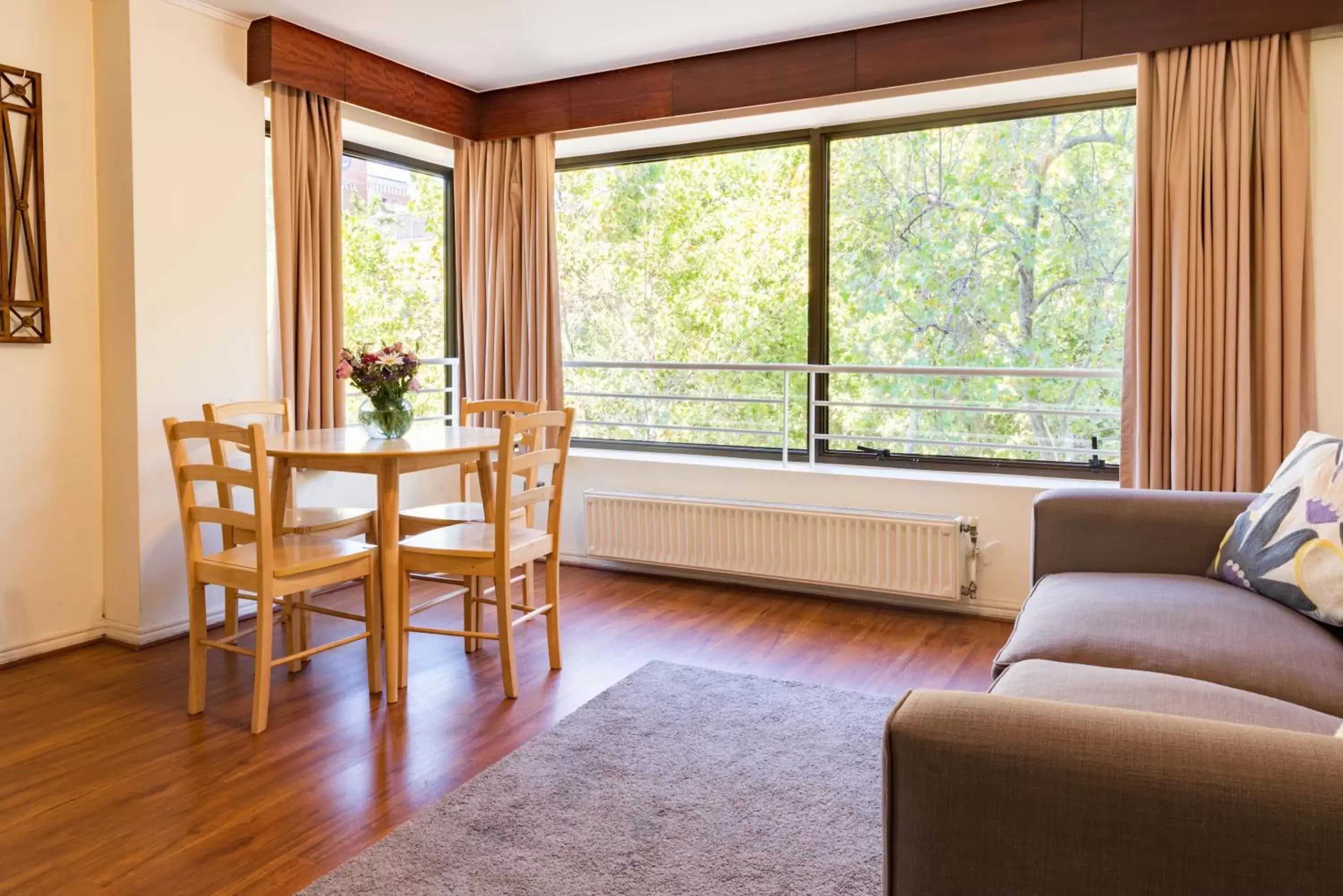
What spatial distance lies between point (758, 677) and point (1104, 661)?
4.83ft

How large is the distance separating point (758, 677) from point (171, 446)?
198cm

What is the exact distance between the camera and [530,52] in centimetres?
422

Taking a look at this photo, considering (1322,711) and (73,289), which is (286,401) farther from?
(1322,711)

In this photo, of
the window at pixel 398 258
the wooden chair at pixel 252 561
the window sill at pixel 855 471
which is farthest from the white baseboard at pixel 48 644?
the window sill at pixel 855 471

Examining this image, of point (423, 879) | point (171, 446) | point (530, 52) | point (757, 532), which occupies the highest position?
point (530, 52)

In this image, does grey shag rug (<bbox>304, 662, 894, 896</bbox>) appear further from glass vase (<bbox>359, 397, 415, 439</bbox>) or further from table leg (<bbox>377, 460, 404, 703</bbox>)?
glass vase (<bbox>359, 397, 415, 439</bbox>)

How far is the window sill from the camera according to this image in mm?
3973

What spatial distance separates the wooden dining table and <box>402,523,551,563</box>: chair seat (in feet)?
0.28

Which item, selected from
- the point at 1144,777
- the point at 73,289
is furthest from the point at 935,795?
the point at 73,289

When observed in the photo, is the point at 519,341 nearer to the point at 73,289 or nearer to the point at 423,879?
the point at 73,289

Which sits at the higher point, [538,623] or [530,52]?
[530,52]

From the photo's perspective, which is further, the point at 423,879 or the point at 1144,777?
the point at 423,879

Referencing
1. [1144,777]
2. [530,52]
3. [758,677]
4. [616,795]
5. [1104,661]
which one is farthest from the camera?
[530,52]

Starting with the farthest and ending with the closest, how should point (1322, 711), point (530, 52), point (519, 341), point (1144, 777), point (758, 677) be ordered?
point (519, 341) → point (530, 52) → point (758, 677) → point (1322, 711) → point (1144, 777)
